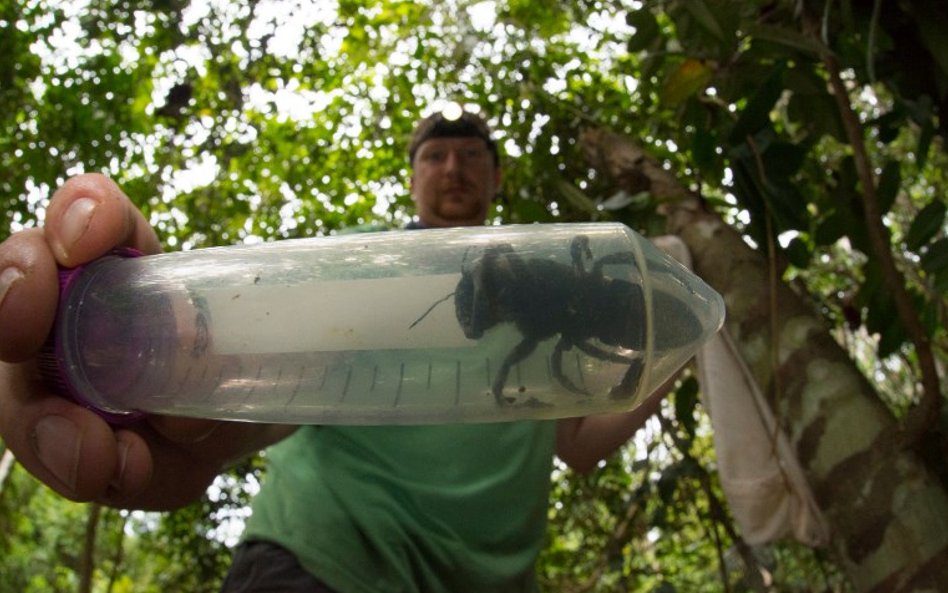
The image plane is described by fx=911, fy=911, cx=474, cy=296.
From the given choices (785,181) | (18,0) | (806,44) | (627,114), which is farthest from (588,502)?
(18,0)

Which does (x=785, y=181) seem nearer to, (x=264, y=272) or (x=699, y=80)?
(x=699, y=80)

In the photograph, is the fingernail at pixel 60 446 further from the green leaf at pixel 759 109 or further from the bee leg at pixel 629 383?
the green leaf at pixel 759 109

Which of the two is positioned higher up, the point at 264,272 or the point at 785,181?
the point at 264,272

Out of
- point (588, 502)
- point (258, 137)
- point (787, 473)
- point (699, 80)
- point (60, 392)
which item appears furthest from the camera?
point (258, 137)

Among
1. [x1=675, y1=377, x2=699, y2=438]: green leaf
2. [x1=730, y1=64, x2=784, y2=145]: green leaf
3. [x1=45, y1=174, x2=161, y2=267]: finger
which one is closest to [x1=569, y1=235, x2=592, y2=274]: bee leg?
[x1=45, y1=174, x2=161, y2=267]: finger

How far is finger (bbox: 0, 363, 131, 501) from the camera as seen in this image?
59 cm

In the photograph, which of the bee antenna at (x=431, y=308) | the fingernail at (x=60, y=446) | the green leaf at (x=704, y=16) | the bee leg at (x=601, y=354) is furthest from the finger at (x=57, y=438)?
the green leaf at (x=704, y=16)

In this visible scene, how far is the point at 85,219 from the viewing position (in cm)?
60

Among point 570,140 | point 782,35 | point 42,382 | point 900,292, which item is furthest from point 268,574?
point 570,140

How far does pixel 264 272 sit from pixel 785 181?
43.1 inches

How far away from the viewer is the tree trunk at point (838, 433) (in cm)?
113

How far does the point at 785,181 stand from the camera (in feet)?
4.97

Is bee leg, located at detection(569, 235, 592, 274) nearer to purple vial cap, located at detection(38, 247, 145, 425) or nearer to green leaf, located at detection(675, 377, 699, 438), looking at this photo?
purple vial cap, located at detection(38, 247, 145, 425)

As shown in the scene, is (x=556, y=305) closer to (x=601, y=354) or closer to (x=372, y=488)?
(x=601, y=354)
